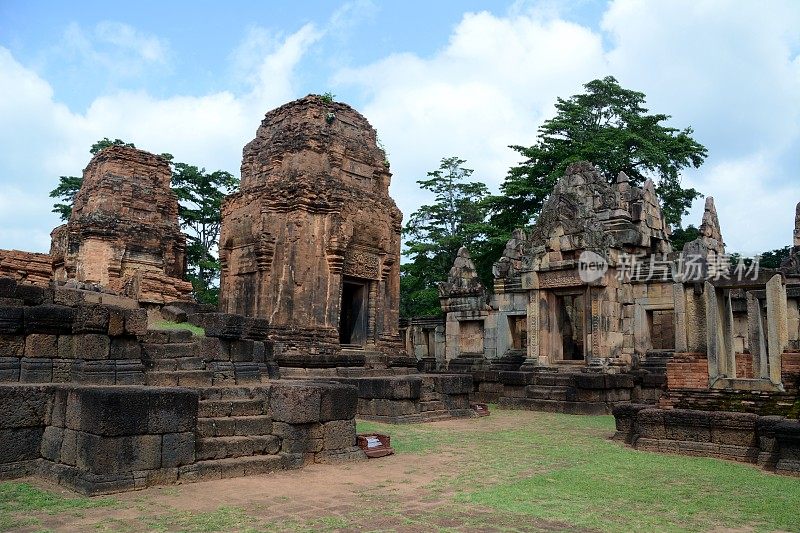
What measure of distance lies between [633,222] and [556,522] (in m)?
14.3

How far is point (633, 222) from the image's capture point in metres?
18.3

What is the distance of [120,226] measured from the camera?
21219mm

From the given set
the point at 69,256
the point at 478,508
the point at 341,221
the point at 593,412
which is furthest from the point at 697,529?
the point at 69,256

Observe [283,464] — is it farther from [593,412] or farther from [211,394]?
[593,412]

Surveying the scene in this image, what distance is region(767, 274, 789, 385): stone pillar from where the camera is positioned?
9723mm

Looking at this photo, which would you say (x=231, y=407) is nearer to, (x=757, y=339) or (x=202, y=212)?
(x=757, y=339)

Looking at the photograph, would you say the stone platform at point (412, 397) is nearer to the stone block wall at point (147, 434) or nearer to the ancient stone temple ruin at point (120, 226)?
the stone block wall at point (147, 434)

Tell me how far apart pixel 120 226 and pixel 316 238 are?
790 cm

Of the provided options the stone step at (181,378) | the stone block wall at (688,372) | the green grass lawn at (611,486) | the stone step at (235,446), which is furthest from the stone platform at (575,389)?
the stone step at (235,446)

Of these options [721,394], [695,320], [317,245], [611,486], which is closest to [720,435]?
[721,394]

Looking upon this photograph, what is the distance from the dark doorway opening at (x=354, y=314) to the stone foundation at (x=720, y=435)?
9.60 metres

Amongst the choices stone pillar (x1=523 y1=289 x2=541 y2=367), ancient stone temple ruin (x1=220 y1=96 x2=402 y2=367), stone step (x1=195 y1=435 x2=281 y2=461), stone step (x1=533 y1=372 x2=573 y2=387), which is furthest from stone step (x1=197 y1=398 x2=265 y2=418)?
stone pillar (x1=523 y1=289 x2=541 y2=367)

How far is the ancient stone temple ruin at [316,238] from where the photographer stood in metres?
17.1

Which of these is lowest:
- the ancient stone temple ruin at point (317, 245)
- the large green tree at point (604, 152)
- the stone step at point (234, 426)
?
the stone step at point (234, 426)
